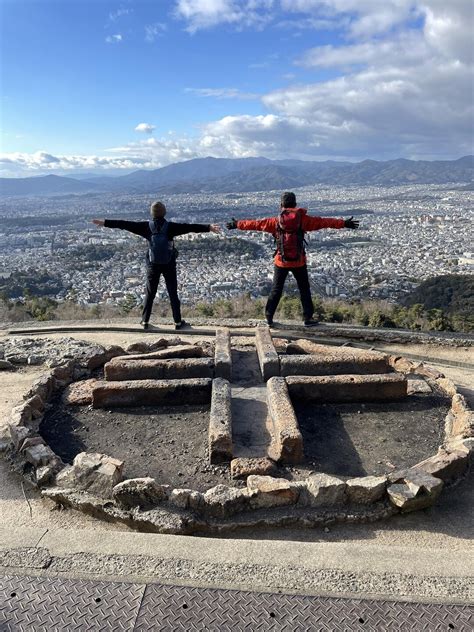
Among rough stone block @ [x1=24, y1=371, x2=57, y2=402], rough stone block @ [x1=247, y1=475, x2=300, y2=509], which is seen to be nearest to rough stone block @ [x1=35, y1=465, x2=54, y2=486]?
rough stone block @ [x1=24, y1=371, x2=57, y2=402]

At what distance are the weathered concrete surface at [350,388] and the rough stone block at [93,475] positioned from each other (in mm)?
2651

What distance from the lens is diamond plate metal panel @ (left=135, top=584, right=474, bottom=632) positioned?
2949mm

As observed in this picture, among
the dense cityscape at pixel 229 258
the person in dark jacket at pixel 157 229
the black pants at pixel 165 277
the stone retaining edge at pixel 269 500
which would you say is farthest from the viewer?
the dense cityscape at pixel 229 258

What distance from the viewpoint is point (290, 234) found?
853cm

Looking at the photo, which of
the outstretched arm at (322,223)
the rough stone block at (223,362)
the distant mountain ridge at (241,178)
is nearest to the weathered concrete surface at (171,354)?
the rough stone block at (223,362)

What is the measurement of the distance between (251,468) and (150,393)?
2.12 metres

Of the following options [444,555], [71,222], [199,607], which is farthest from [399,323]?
[71,222]

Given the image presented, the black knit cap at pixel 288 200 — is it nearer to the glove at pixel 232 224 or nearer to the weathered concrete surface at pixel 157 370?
the glove at pixel 232 224

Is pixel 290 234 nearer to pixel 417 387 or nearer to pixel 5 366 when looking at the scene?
pixel 417 387

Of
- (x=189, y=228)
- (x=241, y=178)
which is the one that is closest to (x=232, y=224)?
(x=189, y=228)

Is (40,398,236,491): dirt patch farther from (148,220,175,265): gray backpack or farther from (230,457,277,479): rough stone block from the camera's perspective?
(148,220,175,265): gray backpack

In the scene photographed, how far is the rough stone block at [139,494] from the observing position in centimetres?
435

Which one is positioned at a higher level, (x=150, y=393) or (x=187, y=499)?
(x=150, y=393)

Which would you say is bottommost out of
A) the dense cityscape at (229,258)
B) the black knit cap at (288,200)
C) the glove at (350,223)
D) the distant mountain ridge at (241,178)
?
the dense cityscape at (229,258)
